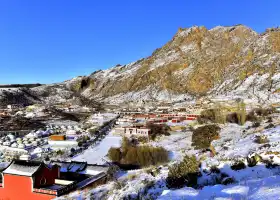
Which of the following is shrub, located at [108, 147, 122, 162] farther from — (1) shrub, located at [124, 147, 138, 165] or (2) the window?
(2) the window

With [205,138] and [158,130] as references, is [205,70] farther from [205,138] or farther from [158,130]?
[205,138]

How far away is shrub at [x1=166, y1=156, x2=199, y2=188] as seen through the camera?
9734 mm

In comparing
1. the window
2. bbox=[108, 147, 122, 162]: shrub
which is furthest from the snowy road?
the window

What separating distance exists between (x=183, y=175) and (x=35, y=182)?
9723 millimetres

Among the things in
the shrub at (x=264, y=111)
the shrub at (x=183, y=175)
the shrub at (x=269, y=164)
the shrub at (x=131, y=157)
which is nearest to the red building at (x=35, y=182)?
the shrub at (x=183, y=175)

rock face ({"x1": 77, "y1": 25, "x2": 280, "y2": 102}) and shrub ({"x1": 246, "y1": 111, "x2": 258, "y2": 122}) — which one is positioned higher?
rock face ({"x1": 77, "y1": 25, "x2": 280, "y2": 102})

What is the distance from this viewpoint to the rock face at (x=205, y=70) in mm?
81438

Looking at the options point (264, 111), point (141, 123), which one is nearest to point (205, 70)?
point (141, 123)

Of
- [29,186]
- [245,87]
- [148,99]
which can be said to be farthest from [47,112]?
[29,186]

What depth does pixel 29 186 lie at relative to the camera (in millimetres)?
16344

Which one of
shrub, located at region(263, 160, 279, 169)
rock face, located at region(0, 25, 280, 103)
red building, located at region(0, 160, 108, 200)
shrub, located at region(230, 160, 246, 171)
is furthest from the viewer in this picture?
rock face, located at region(0, 25, 280, 103)

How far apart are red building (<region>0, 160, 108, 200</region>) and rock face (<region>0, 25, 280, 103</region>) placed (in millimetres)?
52812

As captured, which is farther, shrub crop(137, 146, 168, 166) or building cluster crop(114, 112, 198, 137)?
building cluster crop(114, 112, 198, 137)

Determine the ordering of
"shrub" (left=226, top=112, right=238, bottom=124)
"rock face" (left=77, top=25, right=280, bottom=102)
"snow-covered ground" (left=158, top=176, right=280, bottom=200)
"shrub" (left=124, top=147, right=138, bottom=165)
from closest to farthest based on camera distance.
→ 1. "snow-covered ground" (left=158, top=176, right=280, bottom=200)
2. "shrub" (left=124, top=147, right=138, bottom=165)
3. "shrub" (left=226, top=112, right=238, bottom=124)
4. "rock face" (left=77, top=25, right=280, bottom=102)
